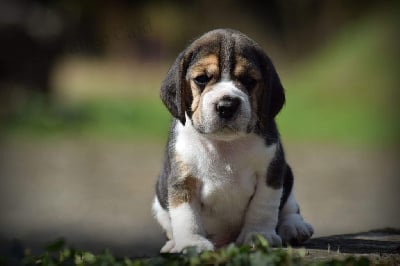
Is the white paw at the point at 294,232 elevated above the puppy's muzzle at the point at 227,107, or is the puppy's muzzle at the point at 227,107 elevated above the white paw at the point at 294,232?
the puppy's muzzle at the point at 227,107

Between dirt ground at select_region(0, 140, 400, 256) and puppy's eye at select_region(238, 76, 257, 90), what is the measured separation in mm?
6915

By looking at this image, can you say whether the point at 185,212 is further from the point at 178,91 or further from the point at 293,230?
the point at 293,230

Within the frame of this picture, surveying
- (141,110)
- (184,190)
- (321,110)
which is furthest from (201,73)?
(141,110)

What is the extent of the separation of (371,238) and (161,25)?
26491 mm

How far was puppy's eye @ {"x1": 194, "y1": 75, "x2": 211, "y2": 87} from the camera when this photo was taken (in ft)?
21.4

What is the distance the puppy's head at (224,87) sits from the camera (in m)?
6.36

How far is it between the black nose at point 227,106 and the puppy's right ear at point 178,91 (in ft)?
1.32

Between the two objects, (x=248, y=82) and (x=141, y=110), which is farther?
(x=141, y=110)

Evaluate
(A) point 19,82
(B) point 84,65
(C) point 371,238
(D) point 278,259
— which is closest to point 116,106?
(A) point 19,82

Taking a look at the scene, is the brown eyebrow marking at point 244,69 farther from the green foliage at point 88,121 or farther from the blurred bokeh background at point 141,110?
the green foliage at point 88,121

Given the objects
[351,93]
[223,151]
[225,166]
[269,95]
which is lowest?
[225,166]

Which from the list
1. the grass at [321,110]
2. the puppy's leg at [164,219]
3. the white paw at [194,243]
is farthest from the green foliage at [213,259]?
the grass at [321,110]

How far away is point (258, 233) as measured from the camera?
667 cm

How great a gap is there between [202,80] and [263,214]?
102 centimetres
